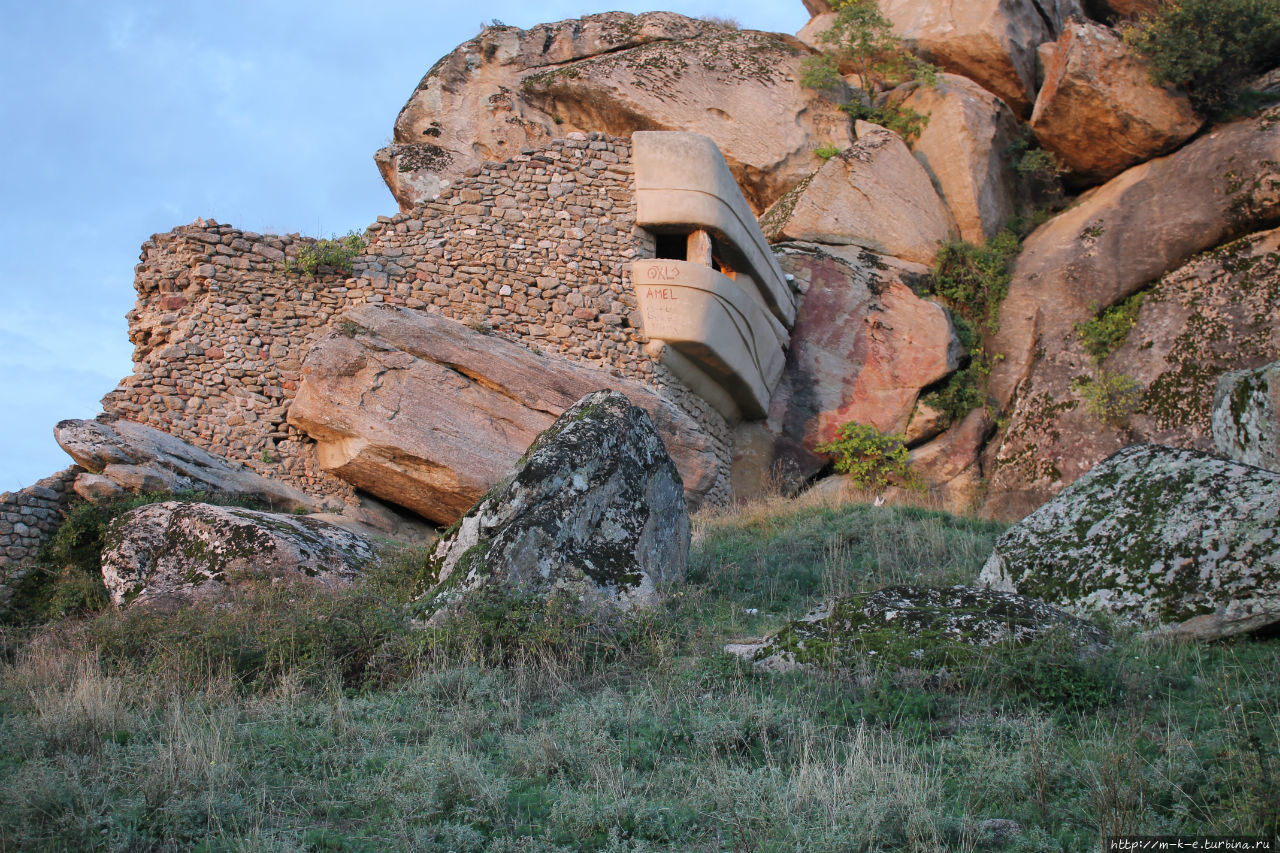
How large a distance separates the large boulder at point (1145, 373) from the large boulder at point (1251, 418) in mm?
4433

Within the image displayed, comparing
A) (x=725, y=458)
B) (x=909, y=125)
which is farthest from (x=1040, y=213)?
(x=725, y=458)

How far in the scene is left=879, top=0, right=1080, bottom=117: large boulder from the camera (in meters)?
17.2

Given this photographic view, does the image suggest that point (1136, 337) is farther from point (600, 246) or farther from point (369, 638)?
point (369, 638)

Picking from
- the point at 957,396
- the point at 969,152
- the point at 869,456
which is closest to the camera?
the point at 869,456

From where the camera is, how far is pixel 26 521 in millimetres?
7859

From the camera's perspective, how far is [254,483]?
9836 mm

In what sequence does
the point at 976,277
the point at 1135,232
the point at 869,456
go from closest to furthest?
1. the point at 869,456
2. the point at 1135,232
3. the point at 976,277

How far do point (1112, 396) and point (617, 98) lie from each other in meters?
9.38

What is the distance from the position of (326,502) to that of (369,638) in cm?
529

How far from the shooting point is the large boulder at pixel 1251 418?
276 inches

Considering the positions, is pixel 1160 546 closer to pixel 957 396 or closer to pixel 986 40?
pixel 957 396

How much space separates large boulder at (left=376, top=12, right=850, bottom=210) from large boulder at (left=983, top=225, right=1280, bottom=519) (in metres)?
5.96

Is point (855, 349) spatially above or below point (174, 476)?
above

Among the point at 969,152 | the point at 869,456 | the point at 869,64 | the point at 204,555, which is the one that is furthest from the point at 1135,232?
the point at 204,555
